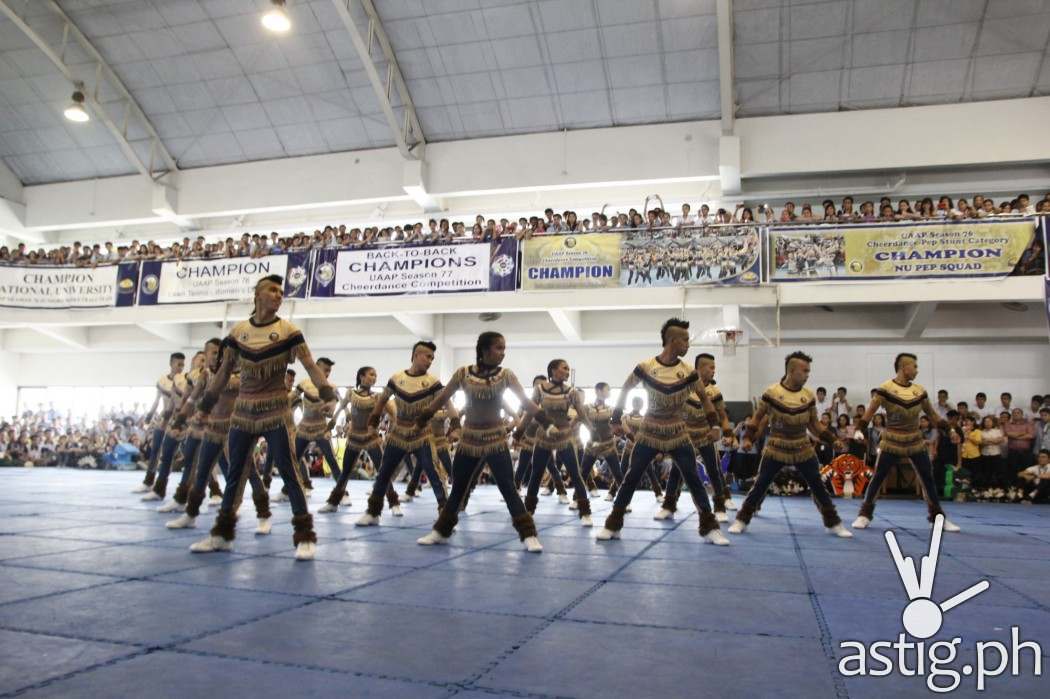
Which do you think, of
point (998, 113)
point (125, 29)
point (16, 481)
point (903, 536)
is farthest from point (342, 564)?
point (125, 29)

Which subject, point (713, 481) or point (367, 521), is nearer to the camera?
point (367, 521)

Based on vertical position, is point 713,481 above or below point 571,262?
below

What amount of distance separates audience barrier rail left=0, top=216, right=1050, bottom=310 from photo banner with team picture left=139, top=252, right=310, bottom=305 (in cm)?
2

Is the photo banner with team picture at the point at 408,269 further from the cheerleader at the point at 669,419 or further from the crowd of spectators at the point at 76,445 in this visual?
the cheerleader at the point at 669,419

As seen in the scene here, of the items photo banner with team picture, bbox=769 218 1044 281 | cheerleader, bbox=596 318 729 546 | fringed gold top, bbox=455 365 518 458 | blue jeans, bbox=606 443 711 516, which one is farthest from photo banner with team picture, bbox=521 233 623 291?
fringed gold top, bbox=455 365 518 458

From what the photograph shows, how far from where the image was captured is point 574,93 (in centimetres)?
1827

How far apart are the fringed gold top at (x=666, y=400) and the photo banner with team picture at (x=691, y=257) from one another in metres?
7.64

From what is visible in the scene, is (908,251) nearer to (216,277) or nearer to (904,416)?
(904,416)

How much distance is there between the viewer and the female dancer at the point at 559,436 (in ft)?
28.0

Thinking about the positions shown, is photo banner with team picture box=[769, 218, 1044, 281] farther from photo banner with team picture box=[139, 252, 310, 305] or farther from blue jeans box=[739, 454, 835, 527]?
photo banner with team picture box=[139, 252, 310, 305]

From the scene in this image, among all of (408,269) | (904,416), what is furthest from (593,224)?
(904,416)

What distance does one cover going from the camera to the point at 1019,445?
574 inches

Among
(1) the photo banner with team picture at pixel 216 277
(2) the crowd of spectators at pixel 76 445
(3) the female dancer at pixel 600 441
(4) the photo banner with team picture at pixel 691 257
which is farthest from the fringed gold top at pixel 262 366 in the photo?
(2) the crowd of spectators at pixel 76 445

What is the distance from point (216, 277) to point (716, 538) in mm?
14198
